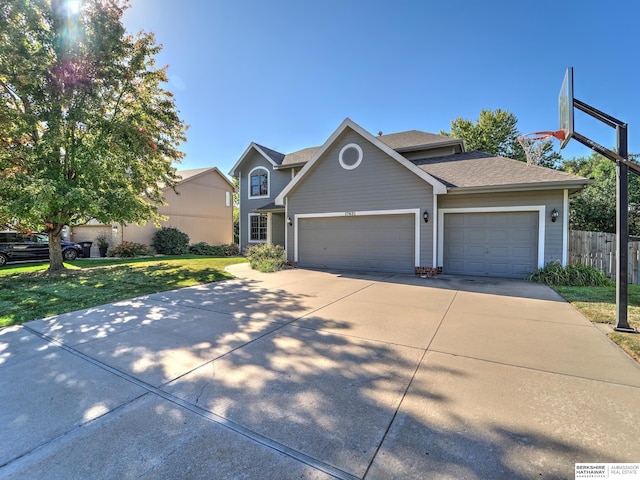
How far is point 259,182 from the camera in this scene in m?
18.2

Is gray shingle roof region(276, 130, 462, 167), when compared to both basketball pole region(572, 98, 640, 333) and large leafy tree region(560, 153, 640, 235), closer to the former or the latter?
large leafy tree region(560, 153, 640, 235)

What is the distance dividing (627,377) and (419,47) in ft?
37.5

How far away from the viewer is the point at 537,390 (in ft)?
9.69

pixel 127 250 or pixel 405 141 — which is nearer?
pixel 405 141

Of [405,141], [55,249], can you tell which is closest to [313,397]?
[55,249]

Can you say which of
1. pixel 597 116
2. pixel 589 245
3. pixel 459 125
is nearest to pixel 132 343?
pixel 597 116

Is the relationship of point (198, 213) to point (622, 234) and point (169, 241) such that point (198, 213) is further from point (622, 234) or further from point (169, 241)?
point (622, 234)

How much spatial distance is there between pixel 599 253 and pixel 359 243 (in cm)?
800

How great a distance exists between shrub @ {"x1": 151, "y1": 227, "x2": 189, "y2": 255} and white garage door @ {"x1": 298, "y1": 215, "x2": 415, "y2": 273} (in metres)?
11.8

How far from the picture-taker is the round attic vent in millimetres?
11453

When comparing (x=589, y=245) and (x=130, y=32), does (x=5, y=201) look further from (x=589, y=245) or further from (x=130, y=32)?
(x=589, y=245)

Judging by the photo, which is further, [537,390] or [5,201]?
[5,201]

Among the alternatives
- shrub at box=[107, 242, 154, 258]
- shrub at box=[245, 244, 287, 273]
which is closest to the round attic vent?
shrub at box=[245, 244, 287, 273]

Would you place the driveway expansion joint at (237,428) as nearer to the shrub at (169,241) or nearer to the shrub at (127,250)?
the shrub at (127,250)
